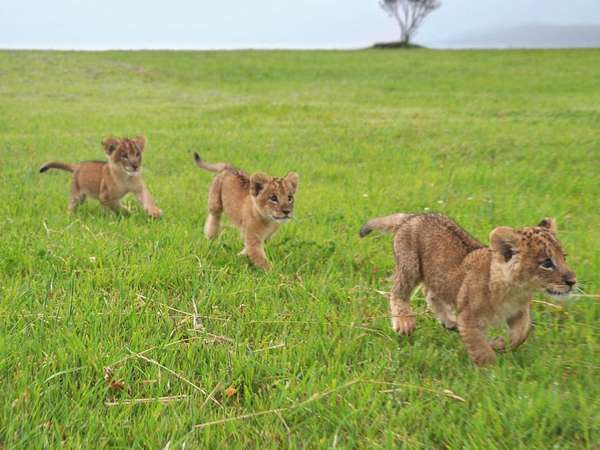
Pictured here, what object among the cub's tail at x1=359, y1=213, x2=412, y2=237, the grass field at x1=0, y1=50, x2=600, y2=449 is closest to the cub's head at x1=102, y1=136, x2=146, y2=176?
the grass field at x1=0, y1=50, x2=600, y2=449

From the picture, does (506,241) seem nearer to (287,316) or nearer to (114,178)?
(287,316)

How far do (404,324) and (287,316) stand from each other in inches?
35.7

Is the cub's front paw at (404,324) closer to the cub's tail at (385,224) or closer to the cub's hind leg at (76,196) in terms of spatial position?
the cub's tail at (385,224)

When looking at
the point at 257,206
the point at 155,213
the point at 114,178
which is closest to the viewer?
the point at 257,206

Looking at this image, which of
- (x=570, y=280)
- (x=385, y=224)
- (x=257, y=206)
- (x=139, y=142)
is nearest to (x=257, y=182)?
(x=257, y=206)

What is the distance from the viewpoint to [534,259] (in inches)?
165

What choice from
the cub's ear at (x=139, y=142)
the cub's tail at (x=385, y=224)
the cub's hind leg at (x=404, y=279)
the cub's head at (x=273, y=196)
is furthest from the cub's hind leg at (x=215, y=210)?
the cub's hind leg at (x=404, y=279)

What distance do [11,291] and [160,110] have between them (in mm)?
18981

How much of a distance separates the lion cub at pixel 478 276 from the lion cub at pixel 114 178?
4.82 meters

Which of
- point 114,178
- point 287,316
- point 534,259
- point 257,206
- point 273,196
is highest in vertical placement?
point 534,259

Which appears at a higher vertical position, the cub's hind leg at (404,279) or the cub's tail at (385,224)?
the cub's tail at (385,224)

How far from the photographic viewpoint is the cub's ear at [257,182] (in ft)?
22.8

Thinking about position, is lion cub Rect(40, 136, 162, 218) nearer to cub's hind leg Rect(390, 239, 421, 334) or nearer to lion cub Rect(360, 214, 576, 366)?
cub's hind leg Rect(390, 239, 421, 334)

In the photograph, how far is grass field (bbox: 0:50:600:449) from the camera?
3.44 meters
